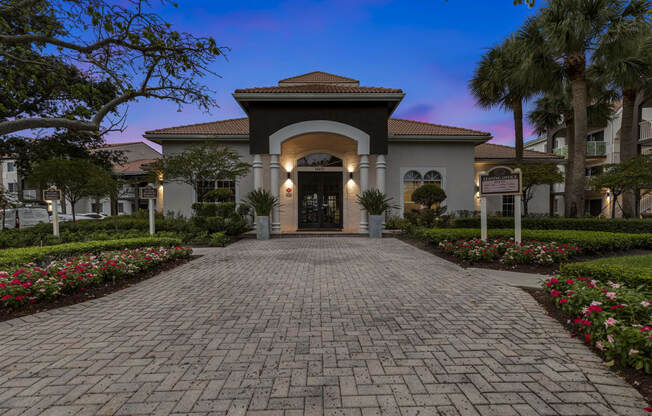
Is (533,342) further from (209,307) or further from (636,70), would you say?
(636,70)

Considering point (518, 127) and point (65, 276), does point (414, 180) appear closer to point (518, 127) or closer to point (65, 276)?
point (518, 127)

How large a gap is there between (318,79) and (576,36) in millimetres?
14404

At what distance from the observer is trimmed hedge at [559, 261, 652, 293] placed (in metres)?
3.63

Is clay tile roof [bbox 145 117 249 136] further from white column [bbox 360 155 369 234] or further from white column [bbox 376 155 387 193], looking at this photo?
white column [bbox 376 155 387 193]

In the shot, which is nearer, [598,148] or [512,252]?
[512,252]

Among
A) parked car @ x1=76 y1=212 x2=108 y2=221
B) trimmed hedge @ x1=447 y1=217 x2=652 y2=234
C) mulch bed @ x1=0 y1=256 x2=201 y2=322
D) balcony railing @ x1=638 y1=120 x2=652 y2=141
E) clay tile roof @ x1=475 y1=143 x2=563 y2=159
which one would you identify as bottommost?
mulch bed @ x1=0 y1=256 x2=201 y2=322

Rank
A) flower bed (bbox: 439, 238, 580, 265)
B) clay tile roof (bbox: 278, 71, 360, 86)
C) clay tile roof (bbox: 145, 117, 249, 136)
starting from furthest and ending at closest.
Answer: clay tile roof (bbox: 278, 71, 360, 86), clay tile roof (bbox: 145, 117, 249, 136), flower bed (bbox: 439, 238, 580, 265)

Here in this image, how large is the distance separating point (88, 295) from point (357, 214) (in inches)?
464

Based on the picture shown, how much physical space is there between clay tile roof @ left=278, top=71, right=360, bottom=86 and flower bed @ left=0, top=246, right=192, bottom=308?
55.0 ft

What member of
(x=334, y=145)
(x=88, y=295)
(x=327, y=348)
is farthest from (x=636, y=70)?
(x=88, y=295)

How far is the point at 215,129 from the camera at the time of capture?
15.3 meters

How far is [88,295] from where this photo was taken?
4598 millimetres

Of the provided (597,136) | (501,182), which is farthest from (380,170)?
(597,136)

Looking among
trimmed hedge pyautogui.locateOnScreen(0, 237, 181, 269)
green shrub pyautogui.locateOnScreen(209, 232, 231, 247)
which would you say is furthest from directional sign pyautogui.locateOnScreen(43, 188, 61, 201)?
green shrub pyautogui.locateOnScreen(209, 232, 231, 247)
